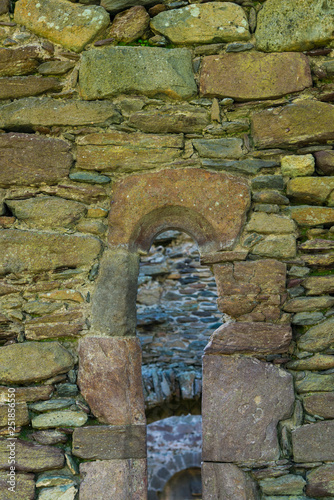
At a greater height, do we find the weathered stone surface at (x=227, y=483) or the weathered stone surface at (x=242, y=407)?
the weathered stone surface at (x=242, y=407)

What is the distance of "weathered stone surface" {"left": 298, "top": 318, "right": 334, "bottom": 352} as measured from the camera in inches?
85.7

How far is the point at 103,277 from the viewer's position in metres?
2.29

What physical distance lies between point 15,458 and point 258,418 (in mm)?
1204

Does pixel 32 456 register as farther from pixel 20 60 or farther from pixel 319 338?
pixel 20 60

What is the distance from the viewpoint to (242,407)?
209cm

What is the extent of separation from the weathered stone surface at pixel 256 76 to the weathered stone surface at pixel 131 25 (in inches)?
18.9

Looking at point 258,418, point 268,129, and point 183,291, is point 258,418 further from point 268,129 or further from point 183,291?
point 183,291

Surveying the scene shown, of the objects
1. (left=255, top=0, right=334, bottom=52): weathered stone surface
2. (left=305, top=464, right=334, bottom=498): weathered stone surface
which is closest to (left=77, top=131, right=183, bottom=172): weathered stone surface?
(left=255, top=0, right=334, bottom=52): weathered stone surface

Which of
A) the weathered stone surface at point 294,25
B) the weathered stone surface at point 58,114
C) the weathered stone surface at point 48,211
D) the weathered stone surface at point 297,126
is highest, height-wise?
the weathered stone surface at point 294,25

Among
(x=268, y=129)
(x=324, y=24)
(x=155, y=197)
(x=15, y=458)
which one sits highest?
(x=324, y=24)

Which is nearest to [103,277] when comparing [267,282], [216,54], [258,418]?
[267,282]

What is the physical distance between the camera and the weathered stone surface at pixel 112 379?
2.10 m

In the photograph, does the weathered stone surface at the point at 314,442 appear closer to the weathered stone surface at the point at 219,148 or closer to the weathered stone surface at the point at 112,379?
the weathered stone surface at the point at 112,379

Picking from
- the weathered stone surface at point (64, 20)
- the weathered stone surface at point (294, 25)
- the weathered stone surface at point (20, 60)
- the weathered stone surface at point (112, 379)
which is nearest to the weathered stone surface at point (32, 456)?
the weathered stone surface at point (112, 379)
